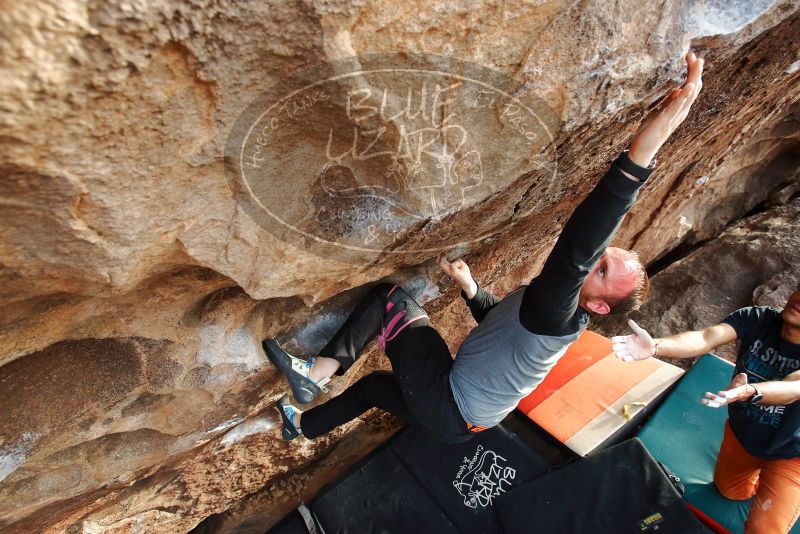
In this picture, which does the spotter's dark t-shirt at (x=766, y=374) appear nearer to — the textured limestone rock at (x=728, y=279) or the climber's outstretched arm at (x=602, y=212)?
the climber's outstretched arm at (x=602, y=212)

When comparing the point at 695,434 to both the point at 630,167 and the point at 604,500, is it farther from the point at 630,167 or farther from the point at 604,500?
the point at 630,167

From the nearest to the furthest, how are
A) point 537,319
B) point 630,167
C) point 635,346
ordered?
point 630,167, point 537,319, point 635,346

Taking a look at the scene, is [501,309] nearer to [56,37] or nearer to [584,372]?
[56,37]

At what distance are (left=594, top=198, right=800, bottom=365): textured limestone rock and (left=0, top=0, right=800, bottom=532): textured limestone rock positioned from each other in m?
1.57

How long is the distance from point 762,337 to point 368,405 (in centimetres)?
156

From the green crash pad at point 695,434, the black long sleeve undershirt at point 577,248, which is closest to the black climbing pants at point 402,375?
the black long sleeve undershirt at point 577,248

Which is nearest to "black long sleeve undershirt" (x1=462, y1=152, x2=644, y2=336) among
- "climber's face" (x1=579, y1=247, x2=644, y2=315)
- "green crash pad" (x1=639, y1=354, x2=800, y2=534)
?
"climber's face" (x1=579, y1=247, x2=644, y2=315)

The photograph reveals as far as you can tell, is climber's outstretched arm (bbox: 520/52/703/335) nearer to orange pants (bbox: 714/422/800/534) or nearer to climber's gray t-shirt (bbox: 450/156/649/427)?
climber's gray t-shirt (bbox: 450/156/649/427)

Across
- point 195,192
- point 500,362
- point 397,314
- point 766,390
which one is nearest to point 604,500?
point 766,390

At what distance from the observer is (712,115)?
1.93 m

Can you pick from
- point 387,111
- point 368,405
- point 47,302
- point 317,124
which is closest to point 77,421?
point 47,302

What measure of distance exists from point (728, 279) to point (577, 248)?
3.26 meters

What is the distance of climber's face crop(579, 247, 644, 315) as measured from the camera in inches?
54.5

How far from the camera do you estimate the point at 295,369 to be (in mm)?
1794
